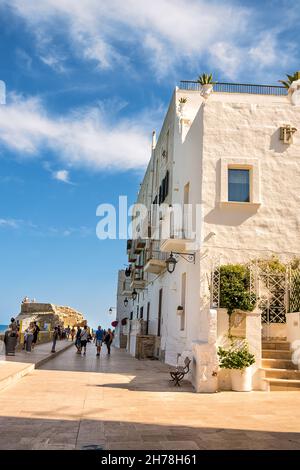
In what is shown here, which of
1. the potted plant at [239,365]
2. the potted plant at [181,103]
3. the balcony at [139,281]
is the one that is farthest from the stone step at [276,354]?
the balcony at [139,281]

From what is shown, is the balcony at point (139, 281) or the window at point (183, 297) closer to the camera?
the window at point (183, 297)

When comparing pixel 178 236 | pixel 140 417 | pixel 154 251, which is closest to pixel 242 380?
pixel 140 417

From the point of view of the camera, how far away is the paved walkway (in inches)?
224

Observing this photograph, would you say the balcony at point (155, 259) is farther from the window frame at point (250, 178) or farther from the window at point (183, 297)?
the window frame at point (250, 178)

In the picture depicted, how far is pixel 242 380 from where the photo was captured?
11.0 metres

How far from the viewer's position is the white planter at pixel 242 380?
11.0m

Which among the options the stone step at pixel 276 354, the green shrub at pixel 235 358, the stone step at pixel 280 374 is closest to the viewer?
the green shrub at pixel 235 358

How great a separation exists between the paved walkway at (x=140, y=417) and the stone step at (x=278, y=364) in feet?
3.98

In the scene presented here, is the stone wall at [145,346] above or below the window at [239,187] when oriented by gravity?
below

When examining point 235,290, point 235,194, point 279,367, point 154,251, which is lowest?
point 279,367

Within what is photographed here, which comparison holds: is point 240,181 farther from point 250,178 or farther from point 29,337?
point 29,337

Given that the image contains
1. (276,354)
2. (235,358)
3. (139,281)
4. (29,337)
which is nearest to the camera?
(235,358)

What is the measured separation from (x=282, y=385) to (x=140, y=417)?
500 centimetres

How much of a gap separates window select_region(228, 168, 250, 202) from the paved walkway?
5863mm
